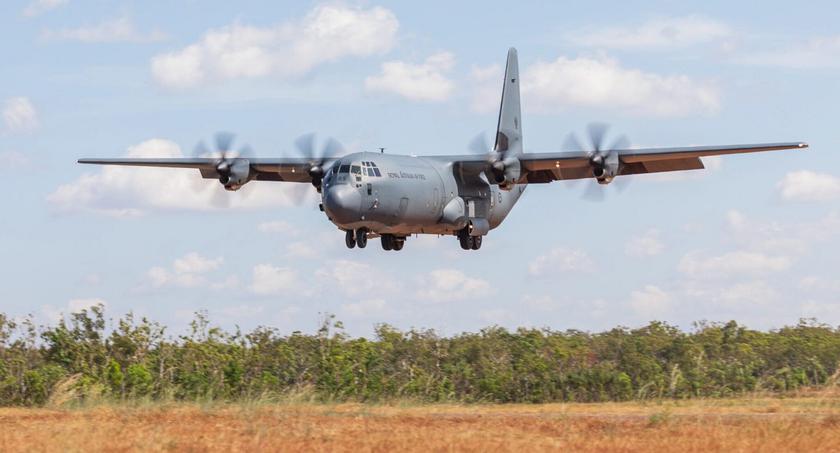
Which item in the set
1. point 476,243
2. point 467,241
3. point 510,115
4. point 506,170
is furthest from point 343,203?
point 510,115

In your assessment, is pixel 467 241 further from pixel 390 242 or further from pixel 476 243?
pixel 390 242

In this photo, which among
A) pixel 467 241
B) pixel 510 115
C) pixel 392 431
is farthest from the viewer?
pixel 510 115

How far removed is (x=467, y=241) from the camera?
3772 cm

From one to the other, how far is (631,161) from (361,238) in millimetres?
8469

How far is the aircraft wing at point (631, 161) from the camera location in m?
34.0

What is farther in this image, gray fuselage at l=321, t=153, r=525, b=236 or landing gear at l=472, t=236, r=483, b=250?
landing gear at l=472, t=236, r=483, b=250

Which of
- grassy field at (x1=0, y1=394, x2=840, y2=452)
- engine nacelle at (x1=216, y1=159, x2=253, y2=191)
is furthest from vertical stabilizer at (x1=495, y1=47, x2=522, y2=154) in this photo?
grassy field at (x1=0, y1=394, x2=840, y2=452)

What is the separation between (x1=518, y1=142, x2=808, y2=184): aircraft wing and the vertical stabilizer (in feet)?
12.8

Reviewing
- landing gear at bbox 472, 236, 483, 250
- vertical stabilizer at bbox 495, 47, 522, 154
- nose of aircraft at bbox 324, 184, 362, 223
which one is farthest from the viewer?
vertical stabilizer at bbox 495, 47, 522, 154

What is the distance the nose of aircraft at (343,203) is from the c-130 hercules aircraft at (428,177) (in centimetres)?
3

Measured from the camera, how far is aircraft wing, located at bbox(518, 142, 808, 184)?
3397 cm

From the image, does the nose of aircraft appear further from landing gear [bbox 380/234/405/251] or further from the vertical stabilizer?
the vertical stabilizer

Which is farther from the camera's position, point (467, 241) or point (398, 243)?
point (467, 241)

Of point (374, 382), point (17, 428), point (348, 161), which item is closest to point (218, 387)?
point (374, 382)
